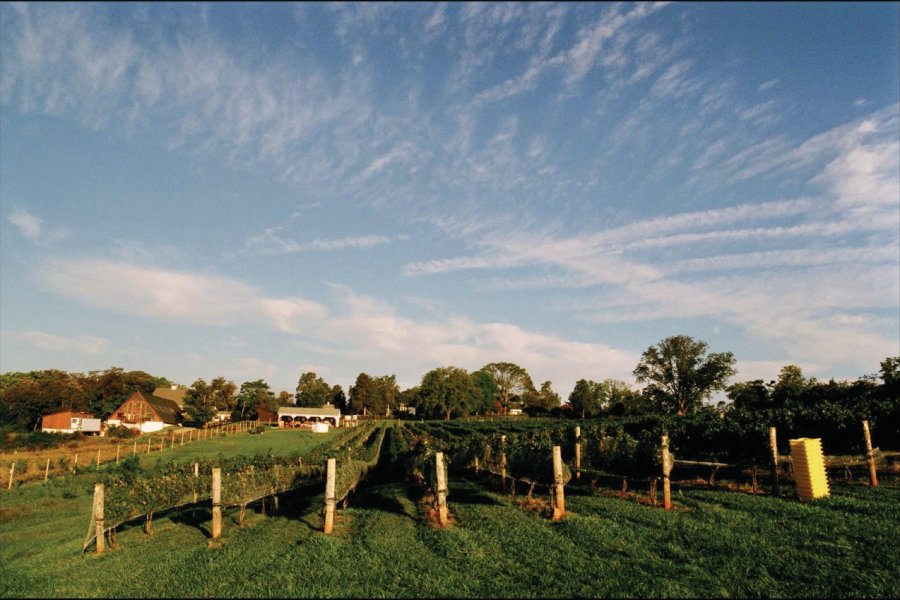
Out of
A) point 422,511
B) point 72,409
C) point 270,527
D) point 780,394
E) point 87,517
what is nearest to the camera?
point 270,527

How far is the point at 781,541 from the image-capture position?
12797 millimetres

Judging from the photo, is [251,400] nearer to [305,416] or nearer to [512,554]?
[305,416]

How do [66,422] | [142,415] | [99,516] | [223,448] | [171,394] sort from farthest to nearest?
1. [171,394]
2. [142,415]
3. [66,422]
4. [223,448]
5. [99,516]

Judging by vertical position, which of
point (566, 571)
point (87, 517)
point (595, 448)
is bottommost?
point (87, 517)

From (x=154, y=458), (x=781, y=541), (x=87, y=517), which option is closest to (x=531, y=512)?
(x=781, y=541)

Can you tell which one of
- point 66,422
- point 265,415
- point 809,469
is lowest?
point 265,415

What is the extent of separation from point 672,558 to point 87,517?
26.2 m

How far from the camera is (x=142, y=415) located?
9069 cm

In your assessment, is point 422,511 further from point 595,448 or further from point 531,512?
point 595,448

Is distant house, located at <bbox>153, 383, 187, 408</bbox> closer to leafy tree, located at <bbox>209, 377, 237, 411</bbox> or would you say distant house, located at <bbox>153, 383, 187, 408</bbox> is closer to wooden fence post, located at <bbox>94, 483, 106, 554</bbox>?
leafy tree, located at <bbox>209, 377, 237, 411</bbox>

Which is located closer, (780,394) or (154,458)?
(154,458)

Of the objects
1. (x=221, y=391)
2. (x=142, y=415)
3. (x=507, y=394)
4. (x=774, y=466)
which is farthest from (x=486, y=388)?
(x=774, y=466)

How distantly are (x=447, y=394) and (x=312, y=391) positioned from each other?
46006 millimetres

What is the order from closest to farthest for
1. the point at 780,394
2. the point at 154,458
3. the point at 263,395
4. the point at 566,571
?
the point at 566,571
the point at 154,458
the point at 780,394
the point at 263,395
